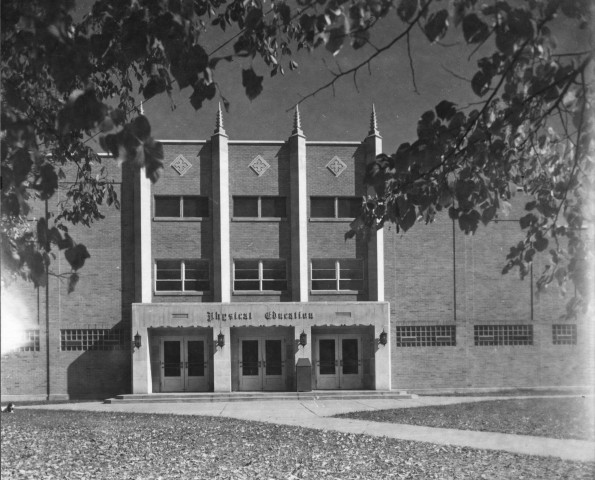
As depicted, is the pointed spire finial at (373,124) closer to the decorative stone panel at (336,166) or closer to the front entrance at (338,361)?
the decorative stone panel at (336,166)

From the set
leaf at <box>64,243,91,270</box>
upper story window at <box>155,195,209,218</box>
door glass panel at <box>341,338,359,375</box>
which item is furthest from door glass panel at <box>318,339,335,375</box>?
leaf at <box>64,243,91,270</box>

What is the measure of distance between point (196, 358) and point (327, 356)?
4181mm

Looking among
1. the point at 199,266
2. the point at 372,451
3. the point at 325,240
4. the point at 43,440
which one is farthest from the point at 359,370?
the point at 43,440

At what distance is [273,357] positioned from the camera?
1906cm

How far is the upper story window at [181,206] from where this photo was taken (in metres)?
18.2

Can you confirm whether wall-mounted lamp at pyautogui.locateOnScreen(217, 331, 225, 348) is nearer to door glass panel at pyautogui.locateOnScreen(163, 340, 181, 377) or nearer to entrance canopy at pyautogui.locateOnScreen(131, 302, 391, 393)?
entrance canopy at pyautogui.locateOnScreen(131, 302, 391, 393)

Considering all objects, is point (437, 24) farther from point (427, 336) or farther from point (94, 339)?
point (94, 339)

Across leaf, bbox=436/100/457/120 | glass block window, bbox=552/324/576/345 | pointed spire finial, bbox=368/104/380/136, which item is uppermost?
pointed spire finial, bbox=368/104/380/136

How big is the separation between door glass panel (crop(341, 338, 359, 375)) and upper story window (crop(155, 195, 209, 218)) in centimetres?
610

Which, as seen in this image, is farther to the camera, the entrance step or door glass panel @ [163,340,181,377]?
door glass panel @ [163,340,181,377]

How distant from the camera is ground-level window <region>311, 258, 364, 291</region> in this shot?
61.8 feet

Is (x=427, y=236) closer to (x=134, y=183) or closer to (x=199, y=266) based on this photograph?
(x=199, y=266)

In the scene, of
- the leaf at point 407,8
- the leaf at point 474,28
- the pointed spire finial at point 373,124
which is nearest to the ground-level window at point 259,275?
the pointed spire finial at point 373,124

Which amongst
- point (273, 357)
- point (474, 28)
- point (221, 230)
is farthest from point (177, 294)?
point (474, 28)
